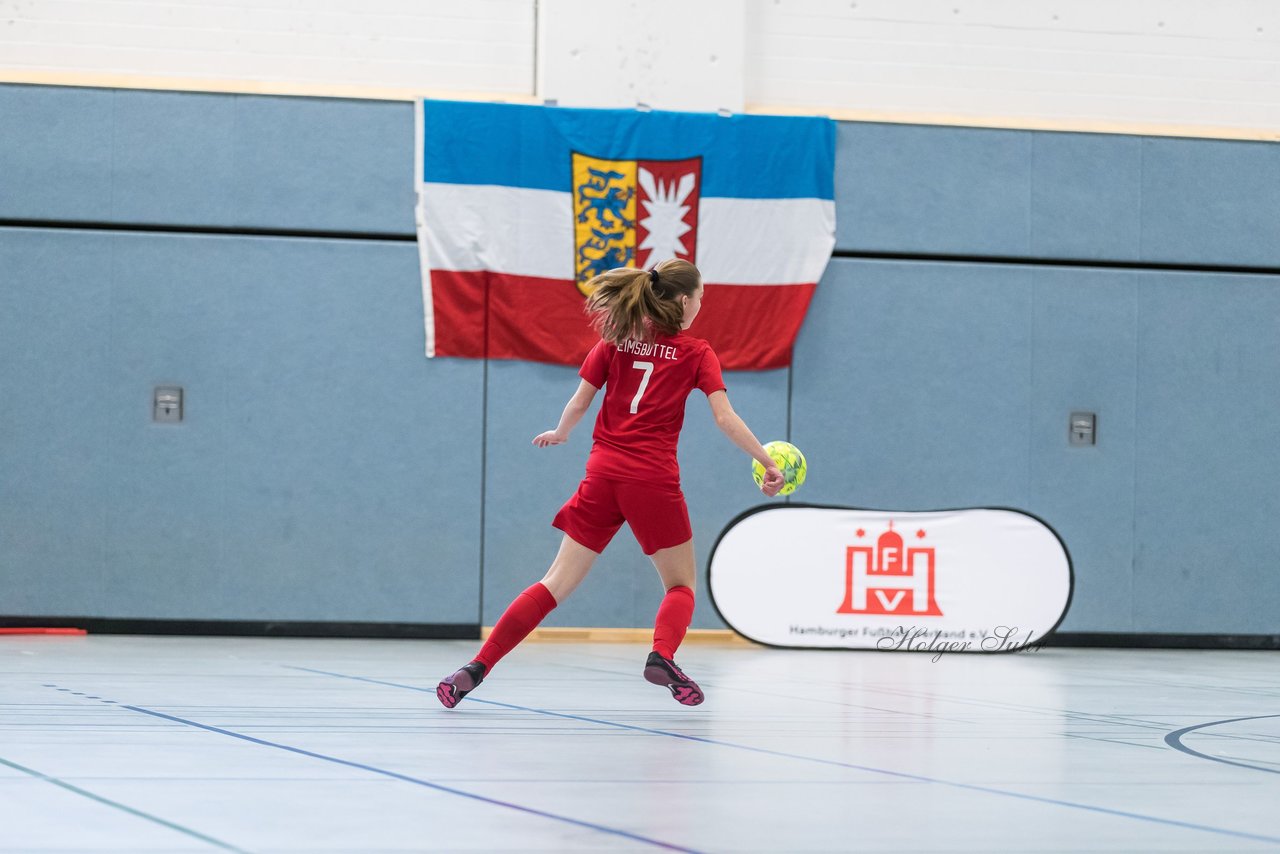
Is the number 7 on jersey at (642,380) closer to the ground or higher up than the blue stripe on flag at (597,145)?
closer to the ground

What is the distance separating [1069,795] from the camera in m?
3.50

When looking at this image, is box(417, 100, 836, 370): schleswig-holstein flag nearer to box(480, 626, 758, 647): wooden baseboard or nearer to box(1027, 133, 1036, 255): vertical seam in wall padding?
box(1027, 133, 1036, 255): vertical seam in wall padding

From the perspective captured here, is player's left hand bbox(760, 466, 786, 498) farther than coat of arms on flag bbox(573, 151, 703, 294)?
No

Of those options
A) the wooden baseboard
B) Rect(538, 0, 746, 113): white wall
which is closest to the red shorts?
the wooden baseboard

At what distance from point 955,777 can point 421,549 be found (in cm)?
657

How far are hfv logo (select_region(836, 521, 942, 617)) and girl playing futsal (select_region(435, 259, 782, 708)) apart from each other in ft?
12.9

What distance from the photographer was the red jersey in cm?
530

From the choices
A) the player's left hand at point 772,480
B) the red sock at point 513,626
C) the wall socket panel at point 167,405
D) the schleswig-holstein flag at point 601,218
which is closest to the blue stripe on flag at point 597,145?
the schleswig-holstein flag at point 601,218

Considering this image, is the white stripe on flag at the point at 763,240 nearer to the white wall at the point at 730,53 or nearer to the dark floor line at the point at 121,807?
the white wall at the point at 730,53

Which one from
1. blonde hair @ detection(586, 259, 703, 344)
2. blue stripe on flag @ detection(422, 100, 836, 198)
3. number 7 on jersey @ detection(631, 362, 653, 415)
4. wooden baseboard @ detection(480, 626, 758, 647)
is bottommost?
wooden baseboard @ detection(480, 626, 758, 647)

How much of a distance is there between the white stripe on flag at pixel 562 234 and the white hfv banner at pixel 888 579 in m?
1.79

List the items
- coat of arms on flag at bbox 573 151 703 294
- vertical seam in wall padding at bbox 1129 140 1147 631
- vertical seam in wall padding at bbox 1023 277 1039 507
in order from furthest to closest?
vertical seam in wall padding at bbox 1129 140 1147 631, vertical seam in wall padding at bbox 1023 277 1039 507, coat of arms on flag at bbox 573 151 703 294

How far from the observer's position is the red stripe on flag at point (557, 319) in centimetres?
991

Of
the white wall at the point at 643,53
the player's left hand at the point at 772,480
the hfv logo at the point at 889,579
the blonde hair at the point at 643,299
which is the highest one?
the white wall at the point at 643,53
